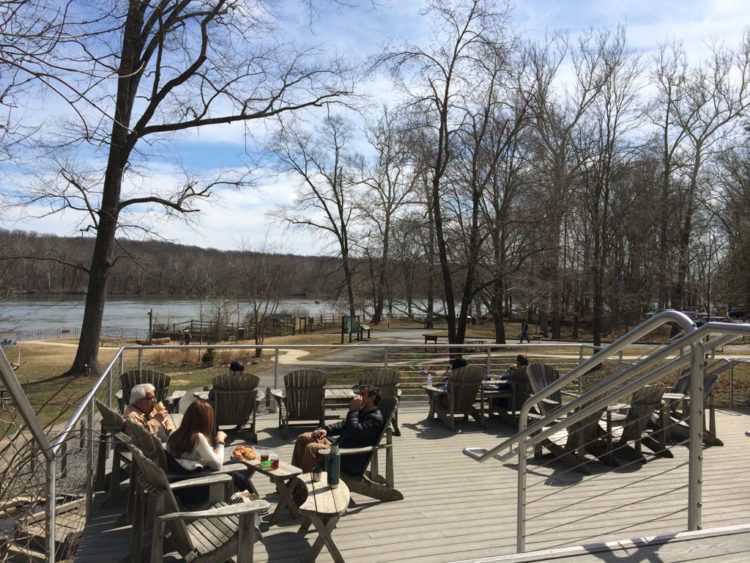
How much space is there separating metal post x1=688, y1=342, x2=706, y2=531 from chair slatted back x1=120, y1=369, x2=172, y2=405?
6.32 m

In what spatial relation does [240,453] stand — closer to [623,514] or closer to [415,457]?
[415,457]

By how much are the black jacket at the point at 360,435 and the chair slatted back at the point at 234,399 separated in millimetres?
2224

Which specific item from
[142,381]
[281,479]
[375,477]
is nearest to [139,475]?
[281,479]

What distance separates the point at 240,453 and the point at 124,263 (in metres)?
15.8

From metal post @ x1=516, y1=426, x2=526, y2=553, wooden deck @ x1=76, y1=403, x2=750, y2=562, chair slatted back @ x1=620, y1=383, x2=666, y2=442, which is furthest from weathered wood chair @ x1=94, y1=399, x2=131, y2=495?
chair slatted back @ x1=620, y1=383, x2=666, y2=442

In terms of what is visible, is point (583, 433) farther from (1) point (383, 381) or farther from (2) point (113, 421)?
(2) point (113, 421)

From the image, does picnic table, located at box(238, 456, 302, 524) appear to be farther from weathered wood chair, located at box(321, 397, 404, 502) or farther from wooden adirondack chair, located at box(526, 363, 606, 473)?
wooden adirondack chair, located at box(526, 363, 606, 473)

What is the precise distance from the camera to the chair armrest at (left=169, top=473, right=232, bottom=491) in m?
3.93

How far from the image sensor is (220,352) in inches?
1109

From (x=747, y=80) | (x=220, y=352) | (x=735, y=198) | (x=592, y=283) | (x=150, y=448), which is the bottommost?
(x=220, y=352)

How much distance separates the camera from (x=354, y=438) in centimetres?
549

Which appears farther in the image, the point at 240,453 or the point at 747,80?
the point at 747,80

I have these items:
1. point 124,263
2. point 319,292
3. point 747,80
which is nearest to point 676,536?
point 124,263

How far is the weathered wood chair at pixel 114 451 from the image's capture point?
496 centimetres
